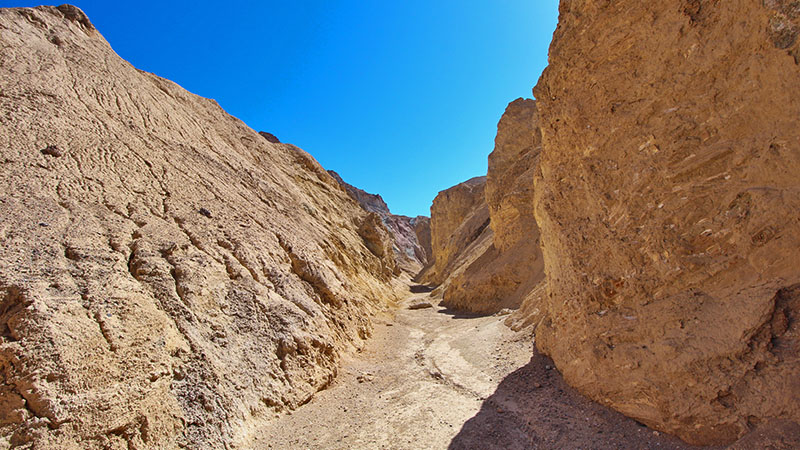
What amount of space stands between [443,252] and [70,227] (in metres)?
30.2

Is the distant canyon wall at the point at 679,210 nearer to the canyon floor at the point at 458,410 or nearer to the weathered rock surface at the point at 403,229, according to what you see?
the canyon floor at the point at 458,410

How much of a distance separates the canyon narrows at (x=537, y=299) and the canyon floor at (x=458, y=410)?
45mm

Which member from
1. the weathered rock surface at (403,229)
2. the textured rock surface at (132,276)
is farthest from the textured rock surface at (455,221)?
the textured rock surface at (132,276)

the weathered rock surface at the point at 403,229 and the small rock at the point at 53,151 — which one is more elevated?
the weathered rock surface at the point at 403,229

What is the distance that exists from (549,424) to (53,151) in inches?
424

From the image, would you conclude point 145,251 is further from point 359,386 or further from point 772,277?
point 772,277

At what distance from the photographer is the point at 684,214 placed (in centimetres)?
433

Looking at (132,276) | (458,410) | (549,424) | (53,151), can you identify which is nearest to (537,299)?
(458,410)

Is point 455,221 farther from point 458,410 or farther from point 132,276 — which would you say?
point 132,276

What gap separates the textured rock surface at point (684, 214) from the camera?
11.4ft

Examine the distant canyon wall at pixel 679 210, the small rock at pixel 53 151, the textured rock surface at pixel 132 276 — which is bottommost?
the distant canyon wall at pixel 679 210

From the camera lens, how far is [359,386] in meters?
7.30

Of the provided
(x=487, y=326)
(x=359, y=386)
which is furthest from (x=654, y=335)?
(x=487, y=326)

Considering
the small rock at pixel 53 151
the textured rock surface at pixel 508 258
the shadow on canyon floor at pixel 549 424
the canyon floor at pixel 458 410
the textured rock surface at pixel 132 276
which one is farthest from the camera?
the textured rock surface at pixel 508 258
